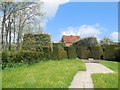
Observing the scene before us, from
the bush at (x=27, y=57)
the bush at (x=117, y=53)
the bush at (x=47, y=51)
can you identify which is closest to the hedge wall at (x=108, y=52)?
the bush at (x=117, y=53)

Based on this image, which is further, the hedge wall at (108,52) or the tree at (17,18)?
the hedge wall at (108,52)

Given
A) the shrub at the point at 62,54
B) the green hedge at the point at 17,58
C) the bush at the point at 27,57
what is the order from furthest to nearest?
1. the shrub at the point at 62,54
2. the bush at the point at 27,57
3. the green hedge at the point at 17,58

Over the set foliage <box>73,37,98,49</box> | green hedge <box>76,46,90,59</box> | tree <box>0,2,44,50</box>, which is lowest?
green hedge <box>76,46,90,59</box>

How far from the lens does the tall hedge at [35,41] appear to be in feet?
69.0

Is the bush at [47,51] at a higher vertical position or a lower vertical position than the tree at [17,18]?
lower

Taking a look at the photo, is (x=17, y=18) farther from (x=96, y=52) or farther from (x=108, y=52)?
(x=108, y=52)

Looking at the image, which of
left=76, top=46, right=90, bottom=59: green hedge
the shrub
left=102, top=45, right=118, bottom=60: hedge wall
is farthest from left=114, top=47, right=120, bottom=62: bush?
the shrub

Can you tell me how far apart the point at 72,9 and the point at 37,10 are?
35.1 feet

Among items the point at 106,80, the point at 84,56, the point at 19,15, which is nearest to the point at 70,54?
the point at 84,56

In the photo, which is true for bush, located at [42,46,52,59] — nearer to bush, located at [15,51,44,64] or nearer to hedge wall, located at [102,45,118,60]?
bush, located at [15,51,44,64]

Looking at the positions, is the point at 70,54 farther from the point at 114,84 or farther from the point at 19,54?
the point at 114,84

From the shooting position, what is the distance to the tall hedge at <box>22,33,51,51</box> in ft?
69.0

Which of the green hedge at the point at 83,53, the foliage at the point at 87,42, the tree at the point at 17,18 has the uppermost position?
the tree at the point at 17,18

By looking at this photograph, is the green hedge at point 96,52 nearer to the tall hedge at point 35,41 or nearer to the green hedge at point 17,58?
the tall hedge at point 35,41
